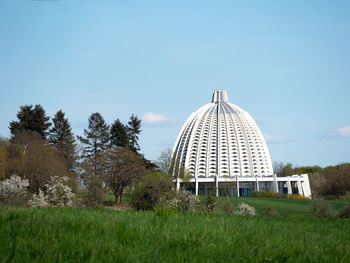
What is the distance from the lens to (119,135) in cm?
7562

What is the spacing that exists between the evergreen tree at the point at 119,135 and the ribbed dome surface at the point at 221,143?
4606 cm

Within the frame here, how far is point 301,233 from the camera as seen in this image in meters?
6.49

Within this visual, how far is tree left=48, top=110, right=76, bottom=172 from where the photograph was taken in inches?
2707

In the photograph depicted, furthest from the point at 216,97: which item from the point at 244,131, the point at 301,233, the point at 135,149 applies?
the point at 301,233

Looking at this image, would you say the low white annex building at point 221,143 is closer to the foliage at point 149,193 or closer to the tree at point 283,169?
the tree at point 283,169

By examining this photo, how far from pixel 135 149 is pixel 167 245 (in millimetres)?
70898

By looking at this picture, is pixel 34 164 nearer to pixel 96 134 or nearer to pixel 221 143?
pixel 96 134

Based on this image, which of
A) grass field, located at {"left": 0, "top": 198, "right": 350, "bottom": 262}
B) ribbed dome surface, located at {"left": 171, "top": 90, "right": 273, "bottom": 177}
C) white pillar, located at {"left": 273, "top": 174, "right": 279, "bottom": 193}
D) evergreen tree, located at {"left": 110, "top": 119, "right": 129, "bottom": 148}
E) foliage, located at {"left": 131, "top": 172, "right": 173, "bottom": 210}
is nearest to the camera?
grass field, located at {"left": 0, "top": 198, "right": 350, "bottom": 262}

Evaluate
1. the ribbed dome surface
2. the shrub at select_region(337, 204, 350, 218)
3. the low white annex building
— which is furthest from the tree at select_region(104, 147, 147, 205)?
the ribbed dome surface

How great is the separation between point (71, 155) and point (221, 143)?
65.9 meters

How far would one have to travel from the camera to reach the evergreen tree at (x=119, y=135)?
74875 mm

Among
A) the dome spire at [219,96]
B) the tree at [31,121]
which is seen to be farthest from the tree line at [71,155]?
the dome spire at [219,96]

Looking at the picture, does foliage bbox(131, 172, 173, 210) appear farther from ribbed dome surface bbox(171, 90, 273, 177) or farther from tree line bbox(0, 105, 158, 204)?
ribbed dome surface bbox(171, 90, 273, 177)

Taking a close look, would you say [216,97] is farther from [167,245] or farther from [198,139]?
[167,245]
